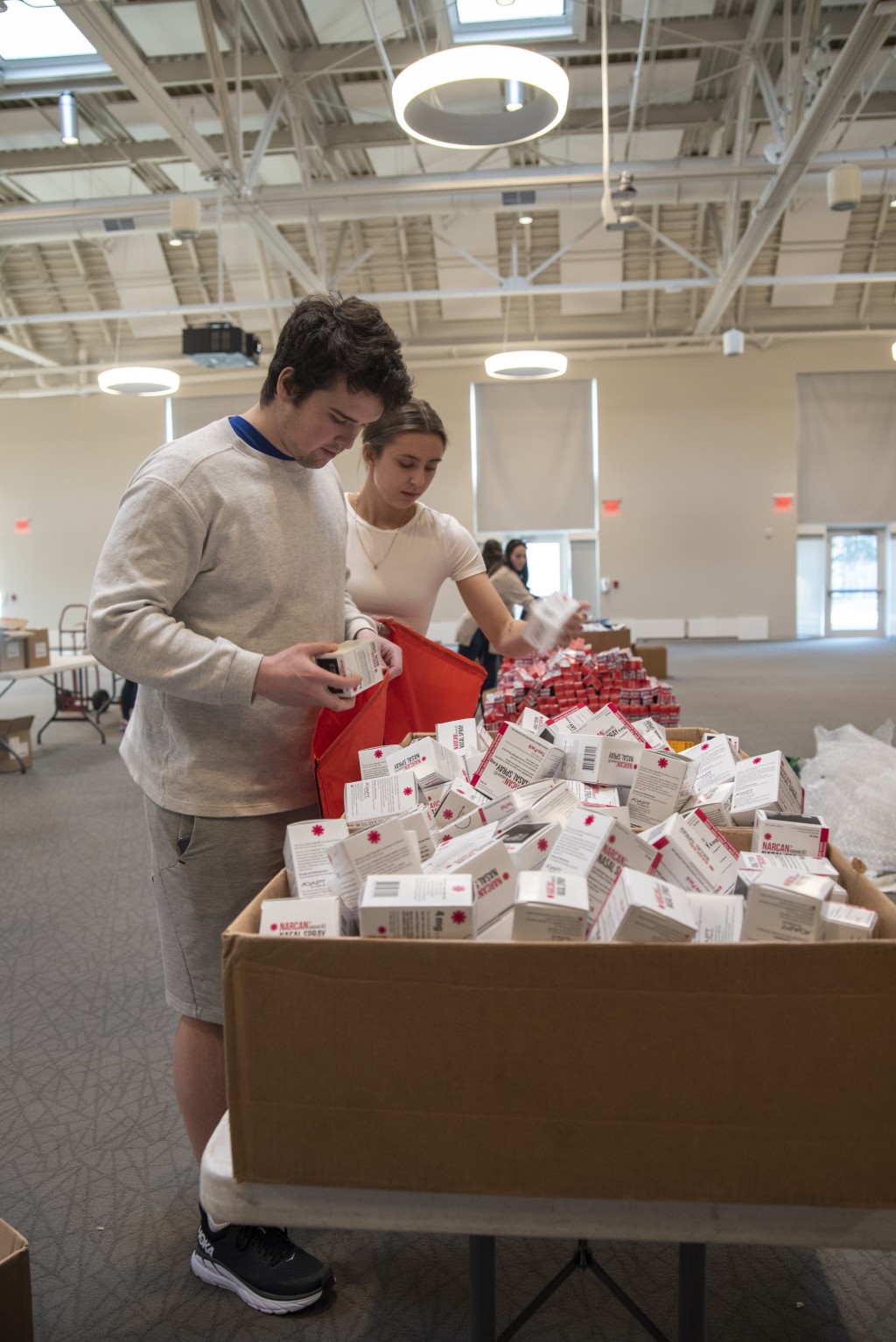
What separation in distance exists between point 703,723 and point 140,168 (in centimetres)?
932

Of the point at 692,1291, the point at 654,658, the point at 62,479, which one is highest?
the point at 62,479

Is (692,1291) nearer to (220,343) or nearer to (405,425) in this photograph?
(405,425)

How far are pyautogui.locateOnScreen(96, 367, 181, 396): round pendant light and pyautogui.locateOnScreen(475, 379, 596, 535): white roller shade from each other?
6.39 meters

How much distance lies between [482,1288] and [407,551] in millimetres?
1544

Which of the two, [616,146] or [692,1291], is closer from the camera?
[692,1291]

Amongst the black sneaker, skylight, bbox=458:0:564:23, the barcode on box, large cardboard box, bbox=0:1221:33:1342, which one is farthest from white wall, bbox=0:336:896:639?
the barcode on box

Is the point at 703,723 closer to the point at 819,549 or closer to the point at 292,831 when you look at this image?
the point at 292,831

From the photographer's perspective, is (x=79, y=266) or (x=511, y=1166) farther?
(x=79, y=266)

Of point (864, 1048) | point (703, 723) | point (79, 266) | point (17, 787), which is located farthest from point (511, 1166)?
point (79, 266)

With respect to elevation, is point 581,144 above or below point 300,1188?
above

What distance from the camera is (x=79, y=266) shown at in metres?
13.6

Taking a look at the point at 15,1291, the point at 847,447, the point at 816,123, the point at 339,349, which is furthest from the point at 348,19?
the point at 847,447

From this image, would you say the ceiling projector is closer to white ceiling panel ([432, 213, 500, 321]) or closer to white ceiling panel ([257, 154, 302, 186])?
white ceiling panel ([257, 154, 302, 186])

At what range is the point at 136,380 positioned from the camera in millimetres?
9664
